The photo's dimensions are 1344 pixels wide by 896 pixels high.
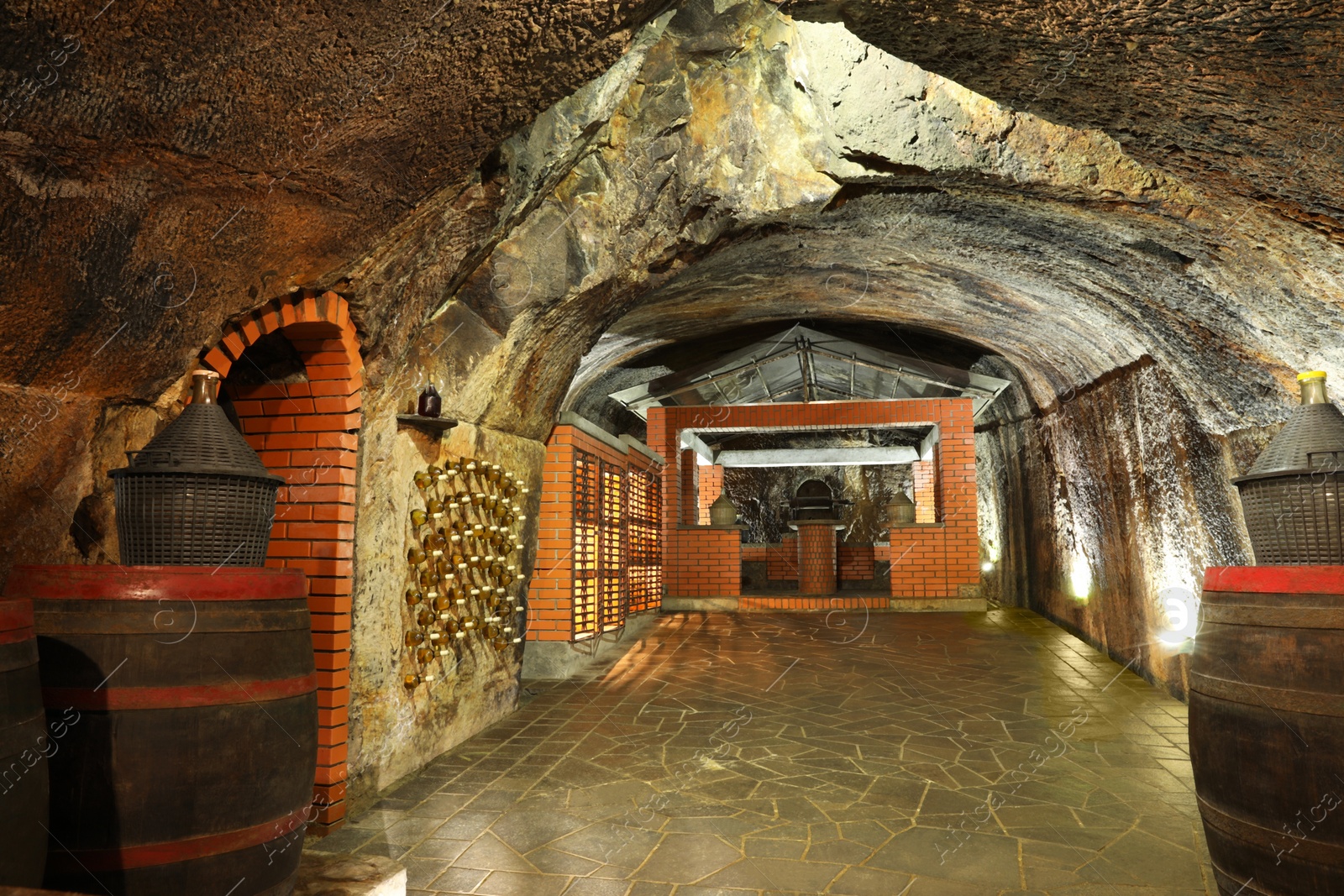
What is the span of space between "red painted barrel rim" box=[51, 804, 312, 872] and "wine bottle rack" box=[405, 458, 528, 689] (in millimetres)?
2407

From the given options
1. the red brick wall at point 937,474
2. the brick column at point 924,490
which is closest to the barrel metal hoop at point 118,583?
the red brick wall at point 937,474

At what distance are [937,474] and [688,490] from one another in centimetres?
428

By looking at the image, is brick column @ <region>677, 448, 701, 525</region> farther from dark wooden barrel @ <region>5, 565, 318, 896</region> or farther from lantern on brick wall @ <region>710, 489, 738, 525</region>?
dark wooden barrel @ <region>5, 565, 318, 896</region>

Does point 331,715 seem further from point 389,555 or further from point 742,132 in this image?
point 742,132

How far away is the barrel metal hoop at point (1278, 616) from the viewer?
7.93 feet

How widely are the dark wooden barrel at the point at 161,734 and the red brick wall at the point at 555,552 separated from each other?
5178 mm

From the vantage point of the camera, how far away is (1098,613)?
867 centimetres

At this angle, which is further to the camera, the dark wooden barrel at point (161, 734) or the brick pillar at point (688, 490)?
the brick pillar at point (688, 490)

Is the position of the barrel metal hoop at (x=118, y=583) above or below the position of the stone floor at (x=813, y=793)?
above

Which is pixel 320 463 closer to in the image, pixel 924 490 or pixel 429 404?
pixel 429 404

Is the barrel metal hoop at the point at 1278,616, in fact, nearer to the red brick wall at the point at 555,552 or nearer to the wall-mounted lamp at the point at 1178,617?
the wall-mounted lamp at the point at 1178,617

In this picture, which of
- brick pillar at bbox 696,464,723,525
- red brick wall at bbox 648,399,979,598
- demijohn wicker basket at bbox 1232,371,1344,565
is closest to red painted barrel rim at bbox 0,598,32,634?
demijohn wicker basket at bbox 1232,371,1344,565

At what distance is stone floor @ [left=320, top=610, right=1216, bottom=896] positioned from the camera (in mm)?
3262

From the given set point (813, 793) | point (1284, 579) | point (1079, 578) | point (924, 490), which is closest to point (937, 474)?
point (924, 490)
